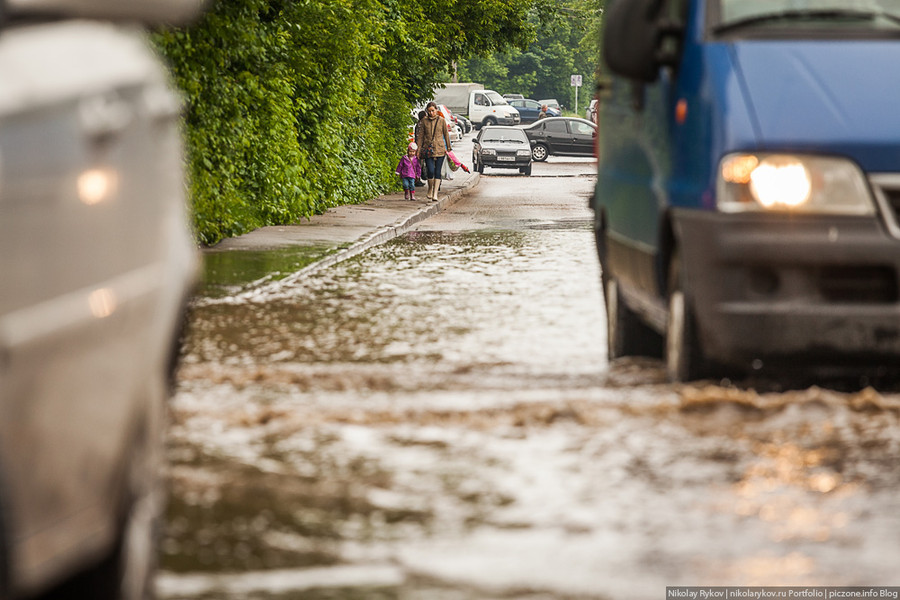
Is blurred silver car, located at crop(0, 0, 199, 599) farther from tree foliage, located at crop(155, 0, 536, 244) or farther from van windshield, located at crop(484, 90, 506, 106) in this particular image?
van windshield, located at crop(484, 90, 506, 106)

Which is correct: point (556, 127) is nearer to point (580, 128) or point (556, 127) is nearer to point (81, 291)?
point (580, 128)

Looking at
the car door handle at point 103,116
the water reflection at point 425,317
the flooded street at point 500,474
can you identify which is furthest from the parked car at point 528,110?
the car door handle at point 103,116

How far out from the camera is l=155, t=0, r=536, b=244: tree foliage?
53.0ft

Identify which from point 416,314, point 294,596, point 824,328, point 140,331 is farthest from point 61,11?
point 416,314

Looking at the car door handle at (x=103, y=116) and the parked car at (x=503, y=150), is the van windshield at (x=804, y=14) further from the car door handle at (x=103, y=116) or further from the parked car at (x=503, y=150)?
the parked car at (x=503, y=150)

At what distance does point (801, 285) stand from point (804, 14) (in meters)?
1.24

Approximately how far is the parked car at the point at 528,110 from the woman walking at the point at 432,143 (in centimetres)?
5699

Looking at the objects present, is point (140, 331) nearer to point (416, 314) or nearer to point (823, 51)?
point (823, 51)

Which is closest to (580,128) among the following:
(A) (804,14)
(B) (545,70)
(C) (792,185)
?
(A) (804,14)

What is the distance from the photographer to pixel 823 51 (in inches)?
258

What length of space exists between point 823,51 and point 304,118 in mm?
16199

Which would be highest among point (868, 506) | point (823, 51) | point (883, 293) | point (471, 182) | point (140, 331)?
point (823, 51)

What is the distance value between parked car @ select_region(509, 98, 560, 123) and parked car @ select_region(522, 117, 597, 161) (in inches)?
1130

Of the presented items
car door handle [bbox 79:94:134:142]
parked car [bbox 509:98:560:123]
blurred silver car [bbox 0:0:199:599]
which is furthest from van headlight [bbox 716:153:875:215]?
parked car [bbox 509:98:560:123]
